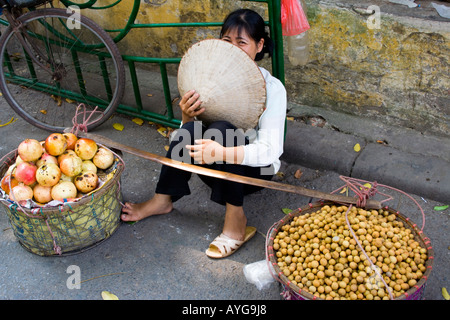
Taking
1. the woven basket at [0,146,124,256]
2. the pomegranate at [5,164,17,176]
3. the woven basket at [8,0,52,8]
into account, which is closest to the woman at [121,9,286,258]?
the woven basket at [0,146,124,256]

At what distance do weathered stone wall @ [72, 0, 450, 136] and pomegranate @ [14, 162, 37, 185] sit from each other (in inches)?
71.3

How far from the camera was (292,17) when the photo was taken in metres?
2.59

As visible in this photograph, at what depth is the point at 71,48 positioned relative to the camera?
11.3ft

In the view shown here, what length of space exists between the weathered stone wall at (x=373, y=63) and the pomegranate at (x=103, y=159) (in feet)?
4.82

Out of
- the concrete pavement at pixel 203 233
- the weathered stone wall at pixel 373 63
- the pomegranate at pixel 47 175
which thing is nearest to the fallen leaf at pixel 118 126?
the concrete pavement at pixel 203 233

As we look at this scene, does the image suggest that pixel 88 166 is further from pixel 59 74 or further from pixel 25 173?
pixel 59 74

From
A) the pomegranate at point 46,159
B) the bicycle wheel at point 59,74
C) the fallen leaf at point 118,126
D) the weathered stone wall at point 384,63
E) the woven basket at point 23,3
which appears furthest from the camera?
the fallen leaf at point 118,126

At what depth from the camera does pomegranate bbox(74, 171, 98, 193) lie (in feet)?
7.76

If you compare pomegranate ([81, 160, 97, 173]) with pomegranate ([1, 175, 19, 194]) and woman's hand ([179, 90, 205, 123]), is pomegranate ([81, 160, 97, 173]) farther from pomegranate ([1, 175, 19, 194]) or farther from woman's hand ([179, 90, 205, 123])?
woman's hand ([179, 90, 205, 123])

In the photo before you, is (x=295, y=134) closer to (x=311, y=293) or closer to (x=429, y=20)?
(x=429, y=20)

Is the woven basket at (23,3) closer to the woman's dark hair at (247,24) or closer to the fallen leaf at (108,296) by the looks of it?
the woman's dark hair at (247,24)

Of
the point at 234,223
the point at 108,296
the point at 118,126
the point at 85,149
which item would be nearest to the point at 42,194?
the point at 85,149

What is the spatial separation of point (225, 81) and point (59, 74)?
1.80 m

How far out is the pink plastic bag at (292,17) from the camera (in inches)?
101
